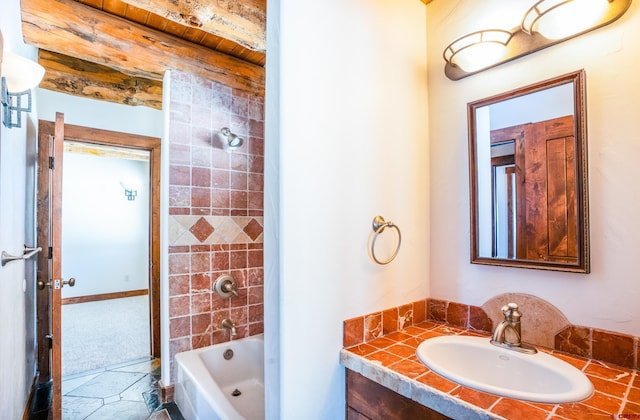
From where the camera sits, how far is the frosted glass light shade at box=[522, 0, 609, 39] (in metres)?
1.07

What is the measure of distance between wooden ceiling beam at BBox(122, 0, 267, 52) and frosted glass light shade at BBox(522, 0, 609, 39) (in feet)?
4.76

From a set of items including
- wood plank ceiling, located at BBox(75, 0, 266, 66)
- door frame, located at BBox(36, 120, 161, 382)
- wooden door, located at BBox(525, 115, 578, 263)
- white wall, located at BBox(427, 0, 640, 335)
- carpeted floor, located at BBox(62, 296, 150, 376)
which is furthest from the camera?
carpeted floor, located at BBox(62, 296, 150, 376)

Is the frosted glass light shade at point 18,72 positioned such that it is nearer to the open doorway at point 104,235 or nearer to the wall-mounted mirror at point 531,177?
the wall-mounted mirror at point 531,177

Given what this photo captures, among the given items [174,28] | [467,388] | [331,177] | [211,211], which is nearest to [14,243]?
[211,211]

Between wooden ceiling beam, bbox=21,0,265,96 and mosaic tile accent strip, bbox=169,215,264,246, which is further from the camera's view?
mosaic tile accent strip, bbox=169,215,264,246

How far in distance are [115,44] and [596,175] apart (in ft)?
8.83

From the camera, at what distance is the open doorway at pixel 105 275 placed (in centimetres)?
238

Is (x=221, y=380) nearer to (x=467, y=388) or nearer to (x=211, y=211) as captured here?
(x=211, y=211)

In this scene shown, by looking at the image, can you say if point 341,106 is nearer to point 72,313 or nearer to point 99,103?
point 99,103

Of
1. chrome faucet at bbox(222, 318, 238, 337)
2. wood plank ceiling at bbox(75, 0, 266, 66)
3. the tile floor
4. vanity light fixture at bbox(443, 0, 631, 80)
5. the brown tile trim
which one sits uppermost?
wood plank ceiling at bbox(75, 0, 266, 66)

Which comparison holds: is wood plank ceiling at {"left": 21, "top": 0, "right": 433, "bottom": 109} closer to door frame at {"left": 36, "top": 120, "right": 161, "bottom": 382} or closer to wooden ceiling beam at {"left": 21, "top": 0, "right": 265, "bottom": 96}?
wooden ceiling beam at {"left": 21, "top": 0, "right": 265, "bottom": 96}

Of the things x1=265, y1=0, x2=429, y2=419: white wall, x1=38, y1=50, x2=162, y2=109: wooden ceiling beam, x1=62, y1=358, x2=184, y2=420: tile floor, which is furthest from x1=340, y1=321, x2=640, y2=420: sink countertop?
x1=38, y1=50, x2=162, y2=109: wooden ceiling beam

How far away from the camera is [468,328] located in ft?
4.70

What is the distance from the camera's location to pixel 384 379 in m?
1.03
